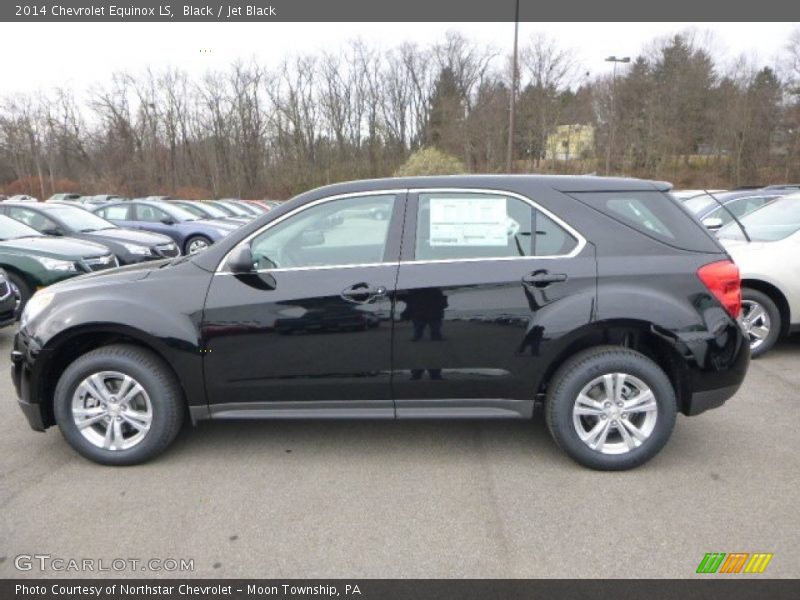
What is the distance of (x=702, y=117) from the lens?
4012 cm

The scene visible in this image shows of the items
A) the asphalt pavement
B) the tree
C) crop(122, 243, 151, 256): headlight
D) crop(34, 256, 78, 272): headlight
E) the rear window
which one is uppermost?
the tree

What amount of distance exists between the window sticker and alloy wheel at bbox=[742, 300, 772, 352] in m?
3.46

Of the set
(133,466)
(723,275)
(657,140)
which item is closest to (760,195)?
(723,275)

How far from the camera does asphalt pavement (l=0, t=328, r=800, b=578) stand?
7.95ft

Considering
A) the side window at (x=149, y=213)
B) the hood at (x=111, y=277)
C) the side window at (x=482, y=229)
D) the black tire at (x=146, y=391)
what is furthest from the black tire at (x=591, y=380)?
the side window at (x=149, y=213)

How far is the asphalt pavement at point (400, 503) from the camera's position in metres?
2.42

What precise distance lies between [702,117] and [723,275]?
44.8 metres

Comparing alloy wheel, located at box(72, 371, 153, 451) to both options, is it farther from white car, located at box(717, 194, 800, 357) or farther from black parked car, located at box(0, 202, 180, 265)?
black parked car, located at box(0, 202, 180, 265)

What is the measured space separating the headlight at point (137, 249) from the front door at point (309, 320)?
672 cm

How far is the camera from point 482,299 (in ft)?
9.95

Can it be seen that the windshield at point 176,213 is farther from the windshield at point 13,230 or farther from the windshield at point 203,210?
the windshield at point 13,230

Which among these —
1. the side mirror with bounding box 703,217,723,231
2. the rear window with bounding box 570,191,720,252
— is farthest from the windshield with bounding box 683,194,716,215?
the rear window with bounding box 570,191,720,252

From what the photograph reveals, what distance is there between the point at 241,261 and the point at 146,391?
996mm
